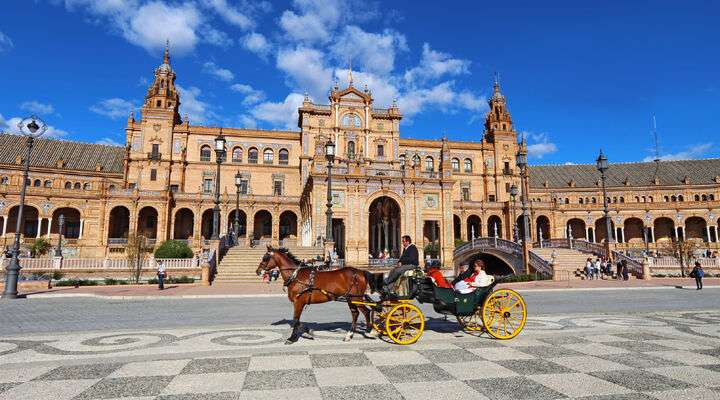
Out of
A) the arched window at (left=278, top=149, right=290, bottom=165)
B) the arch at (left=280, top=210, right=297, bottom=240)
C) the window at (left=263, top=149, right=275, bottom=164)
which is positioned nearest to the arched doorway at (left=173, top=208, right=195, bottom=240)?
the arch at (left=280, top=210, right=297, bottom=240)

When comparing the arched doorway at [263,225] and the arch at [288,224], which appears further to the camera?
the arch at [288,224]

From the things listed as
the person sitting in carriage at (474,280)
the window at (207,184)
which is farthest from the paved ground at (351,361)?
the window at (207,184)

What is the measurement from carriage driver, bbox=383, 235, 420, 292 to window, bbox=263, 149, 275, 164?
52602 millimetres

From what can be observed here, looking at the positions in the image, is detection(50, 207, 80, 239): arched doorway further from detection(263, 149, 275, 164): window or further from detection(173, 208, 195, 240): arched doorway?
detection(263, 149, 275, 164): window

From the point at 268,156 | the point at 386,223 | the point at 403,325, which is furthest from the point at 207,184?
the point at 403,325

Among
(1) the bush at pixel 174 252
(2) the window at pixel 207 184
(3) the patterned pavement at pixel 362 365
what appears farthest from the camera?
(2) the window at pixel 207 184

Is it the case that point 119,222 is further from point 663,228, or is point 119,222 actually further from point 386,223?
point 663,228

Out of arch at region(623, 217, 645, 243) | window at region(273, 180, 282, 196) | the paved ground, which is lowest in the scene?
the paved ground

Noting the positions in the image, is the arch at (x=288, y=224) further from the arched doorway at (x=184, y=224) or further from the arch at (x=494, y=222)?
the arch at (x=494, y=222)

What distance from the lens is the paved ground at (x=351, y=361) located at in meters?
4.48

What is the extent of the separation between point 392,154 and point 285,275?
165 ft

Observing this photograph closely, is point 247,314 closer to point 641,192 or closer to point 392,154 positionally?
point 392,154

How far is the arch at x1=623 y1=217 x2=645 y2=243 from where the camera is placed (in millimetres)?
61969

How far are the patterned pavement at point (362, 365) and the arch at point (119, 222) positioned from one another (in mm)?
48882
